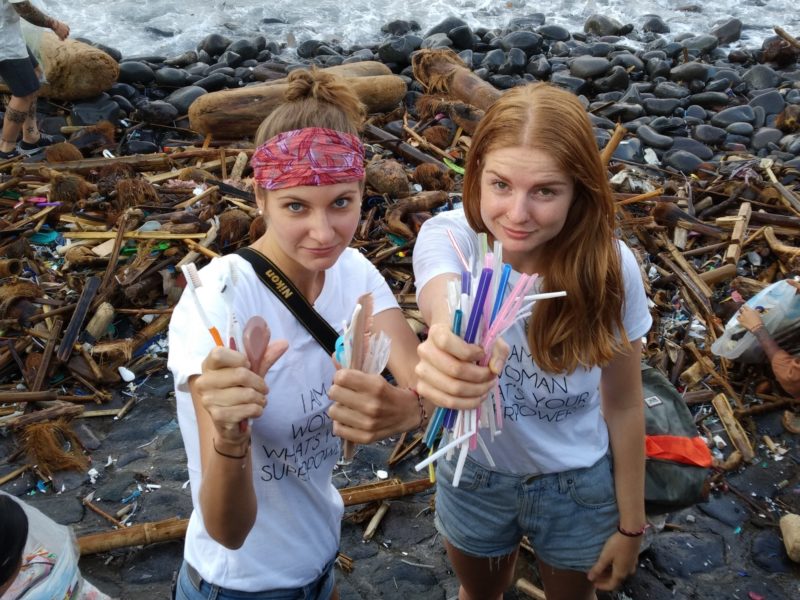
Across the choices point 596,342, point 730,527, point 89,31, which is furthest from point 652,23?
Answer: point 596,342

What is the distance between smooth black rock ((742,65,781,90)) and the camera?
40.2 feet

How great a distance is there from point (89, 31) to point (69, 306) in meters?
13.0

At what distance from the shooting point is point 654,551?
432cm

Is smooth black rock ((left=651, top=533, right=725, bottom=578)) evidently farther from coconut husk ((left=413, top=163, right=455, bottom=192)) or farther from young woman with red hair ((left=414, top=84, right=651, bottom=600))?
coconut husk ((left=413, top=163, right=455, bottom=192))

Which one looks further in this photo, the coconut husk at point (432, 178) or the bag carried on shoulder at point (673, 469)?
the coconut husk at point (432, 178)

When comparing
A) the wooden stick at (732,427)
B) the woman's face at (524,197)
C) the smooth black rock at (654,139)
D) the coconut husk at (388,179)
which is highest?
the woman's face at (524,197)

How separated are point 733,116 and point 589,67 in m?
2.77

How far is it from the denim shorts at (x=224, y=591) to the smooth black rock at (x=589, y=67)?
11.6 metres

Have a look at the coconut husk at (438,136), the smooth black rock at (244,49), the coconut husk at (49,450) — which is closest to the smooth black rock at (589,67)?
the coconut husk at (438,136)

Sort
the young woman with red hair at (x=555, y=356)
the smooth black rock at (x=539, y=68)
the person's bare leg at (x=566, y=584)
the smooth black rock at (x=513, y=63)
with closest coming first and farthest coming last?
1. the young woman with red hair at (x=555, y=356)
2. the person's bare leg at (x=566, y=584)
3. the smooth black rock at (x=513, y=63)
4. the smooth black rock at (x=539, y=68)

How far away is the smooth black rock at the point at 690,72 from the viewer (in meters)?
12.2

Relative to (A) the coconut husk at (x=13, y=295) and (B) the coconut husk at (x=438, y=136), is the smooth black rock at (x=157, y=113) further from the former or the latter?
(A) the coconut husk at (x=13, y=295)

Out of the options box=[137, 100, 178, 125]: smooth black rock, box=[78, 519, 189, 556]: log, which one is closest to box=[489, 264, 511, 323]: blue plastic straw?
box=[78, 519, 189, 556]: log

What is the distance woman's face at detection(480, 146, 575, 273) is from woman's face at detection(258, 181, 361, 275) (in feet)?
1.69
